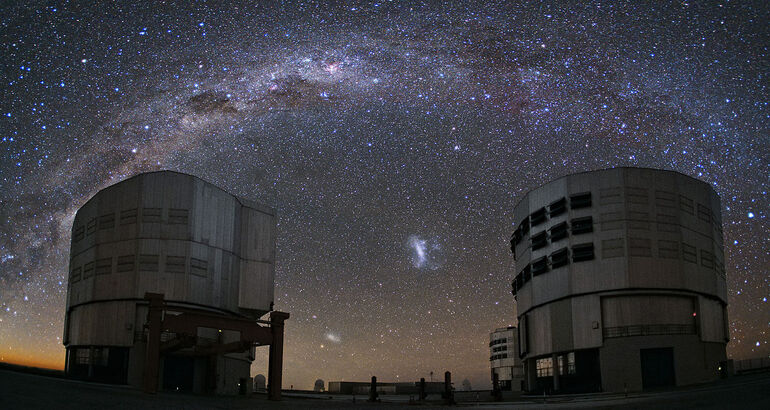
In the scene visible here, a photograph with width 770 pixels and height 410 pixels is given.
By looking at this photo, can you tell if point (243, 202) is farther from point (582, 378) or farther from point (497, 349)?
point (497, 349)

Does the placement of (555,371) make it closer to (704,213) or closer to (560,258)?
(560,258)

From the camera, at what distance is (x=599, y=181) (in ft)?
196

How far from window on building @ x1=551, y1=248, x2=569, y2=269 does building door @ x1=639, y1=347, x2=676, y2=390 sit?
10.1 m

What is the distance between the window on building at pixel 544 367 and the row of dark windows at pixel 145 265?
31.8 m

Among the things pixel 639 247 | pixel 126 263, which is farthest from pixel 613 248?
pixel 126 263

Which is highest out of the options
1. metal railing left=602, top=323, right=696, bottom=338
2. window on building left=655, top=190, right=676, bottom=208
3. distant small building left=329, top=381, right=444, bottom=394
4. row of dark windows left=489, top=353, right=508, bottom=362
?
window on building left=655, top=190, right=676, bottom=208

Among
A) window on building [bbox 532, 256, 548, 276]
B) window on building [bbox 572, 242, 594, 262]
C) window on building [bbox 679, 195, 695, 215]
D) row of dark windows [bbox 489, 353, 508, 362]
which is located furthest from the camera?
row of dark windows [bbox 489, 353, 508, 362]

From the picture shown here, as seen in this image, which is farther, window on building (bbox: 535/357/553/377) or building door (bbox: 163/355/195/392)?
window on building (bbox: 535/357/553/377)

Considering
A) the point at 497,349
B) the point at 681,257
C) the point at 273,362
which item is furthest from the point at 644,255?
the point at 497,349

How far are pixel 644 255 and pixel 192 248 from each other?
3695 cm

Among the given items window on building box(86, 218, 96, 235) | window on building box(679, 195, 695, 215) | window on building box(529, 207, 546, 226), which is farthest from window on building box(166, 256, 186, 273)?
window on building box(679, 195, 695, 215)

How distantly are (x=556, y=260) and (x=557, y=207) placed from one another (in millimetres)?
4810

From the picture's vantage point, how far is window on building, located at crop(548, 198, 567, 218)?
62094 millimetres

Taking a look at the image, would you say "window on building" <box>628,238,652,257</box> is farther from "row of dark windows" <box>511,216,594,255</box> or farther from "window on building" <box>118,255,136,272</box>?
"window on building" <box>118,255,136,272</box>
